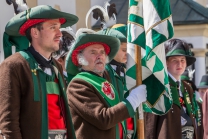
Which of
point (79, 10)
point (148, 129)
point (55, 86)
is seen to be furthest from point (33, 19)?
point (79, 10)

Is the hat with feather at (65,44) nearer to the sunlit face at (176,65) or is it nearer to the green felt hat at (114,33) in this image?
the green felt hat at (114,33)

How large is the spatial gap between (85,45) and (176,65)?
5.51 ft

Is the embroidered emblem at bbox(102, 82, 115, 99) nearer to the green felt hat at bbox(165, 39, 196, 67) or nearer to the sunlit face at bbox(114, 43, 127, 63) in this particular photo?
the sunlit face at bbox(114, 43, 127, 63)

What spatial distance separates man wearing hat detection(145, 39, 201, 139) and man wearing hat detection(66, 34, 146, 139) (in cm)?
111

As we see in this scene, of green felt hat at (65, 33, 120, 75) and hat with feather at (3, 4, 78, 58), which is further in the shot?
green felt hat at (65, 33, 120, 75)

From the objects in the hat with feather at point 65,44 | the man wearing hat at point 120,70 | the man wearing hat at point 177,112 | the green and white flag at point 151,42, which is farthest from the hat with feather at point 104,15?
the green and white flag at point 151,42

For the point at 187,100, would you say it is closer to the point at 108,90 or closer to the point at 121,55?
the point at 121,55

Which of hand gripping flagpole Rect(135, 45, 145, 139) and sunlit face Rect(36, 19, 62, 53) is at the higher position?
sunlit face Rect(36, 19, 62, 53)

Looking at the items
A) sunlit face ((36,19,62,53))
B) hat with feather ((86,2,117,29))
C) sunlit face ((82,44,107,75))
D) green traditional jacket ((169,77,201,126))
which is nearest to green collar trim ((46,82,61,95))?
sunlit face ((36,19,62,53))

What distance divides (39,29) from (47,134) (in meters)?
0.82

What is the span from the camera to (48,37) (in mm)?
4738

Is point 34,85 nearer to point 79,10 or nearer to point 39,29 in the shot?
point 39,29

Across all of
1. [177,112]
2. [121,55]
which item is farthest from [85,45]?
[177,112]

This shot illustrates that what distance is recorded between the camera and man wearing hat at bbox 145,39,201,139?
6.52 meters
